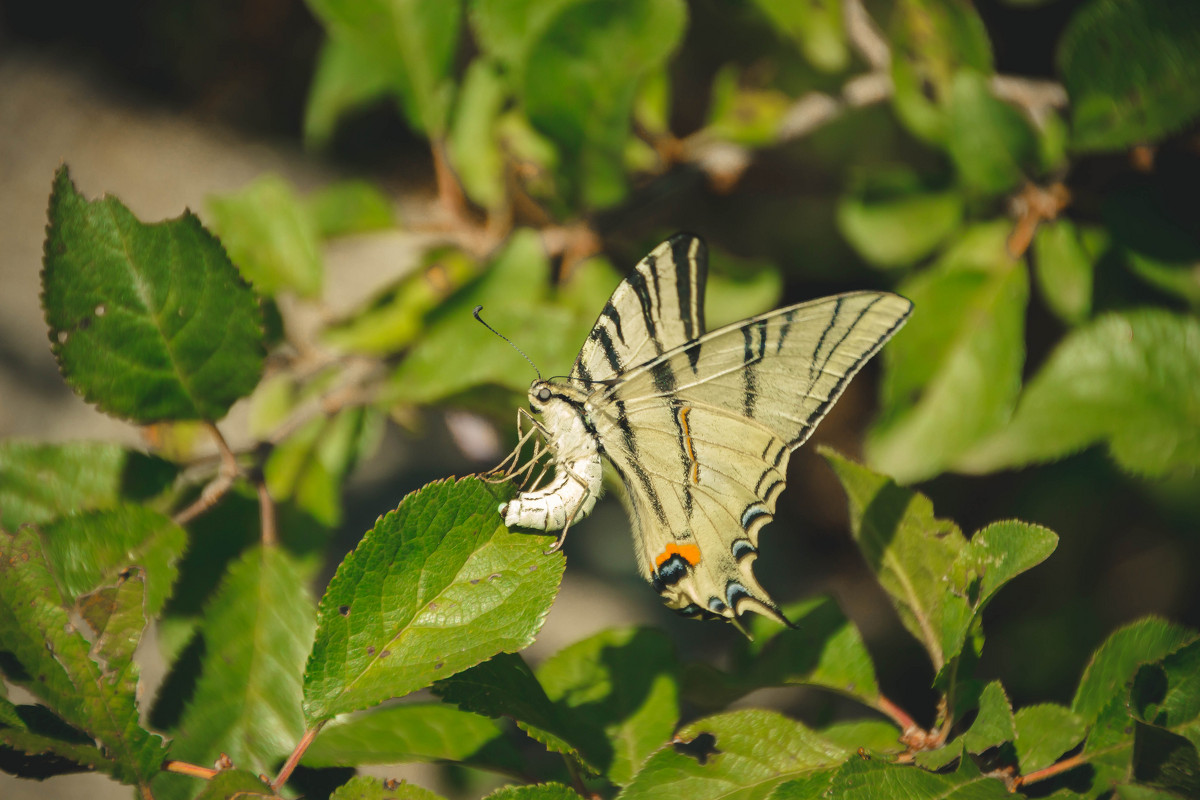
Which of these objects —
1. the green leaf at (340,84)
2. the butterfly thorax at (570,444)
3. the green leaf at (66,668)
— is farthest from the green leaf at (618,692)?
the green leaf at (340,84)

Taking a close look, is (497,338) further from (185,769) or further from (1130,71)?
(1130,71)

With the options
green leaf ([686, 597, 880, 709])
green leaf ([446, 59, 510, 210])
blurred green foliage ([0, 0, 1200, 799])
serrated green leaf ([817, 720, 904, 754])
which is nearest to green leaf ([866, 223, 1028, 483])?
blurred green foliage ([0, 0, 1200, 799])

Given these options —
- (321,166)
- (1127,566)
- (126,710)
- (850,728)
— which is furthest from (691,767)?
(321,166)

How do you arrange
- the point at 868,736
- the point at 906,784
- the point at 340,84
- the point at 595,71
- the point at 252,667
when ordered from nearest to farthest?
the point at 906,784
the point at 868,736
the point at 252,667
the point at 595,71
the point at 340,84

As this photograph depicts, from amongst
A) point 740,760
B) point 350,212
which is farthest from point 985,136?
point 350,212

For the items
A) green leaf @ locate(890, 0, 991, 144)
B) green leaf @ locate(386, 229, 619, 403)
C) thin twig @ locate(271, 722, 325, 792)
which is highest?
green leaf @ locate(890, 0, 991, 144)

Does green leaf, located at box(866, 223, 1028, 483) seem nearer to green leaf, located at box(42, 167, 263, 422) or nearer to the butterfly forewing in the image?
the butterfly forewing

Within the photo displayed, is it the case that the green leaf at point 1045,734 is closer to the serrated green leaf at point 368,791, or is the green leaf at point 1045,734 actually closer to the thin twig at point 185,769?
the serrated green leaf at point 368,791
